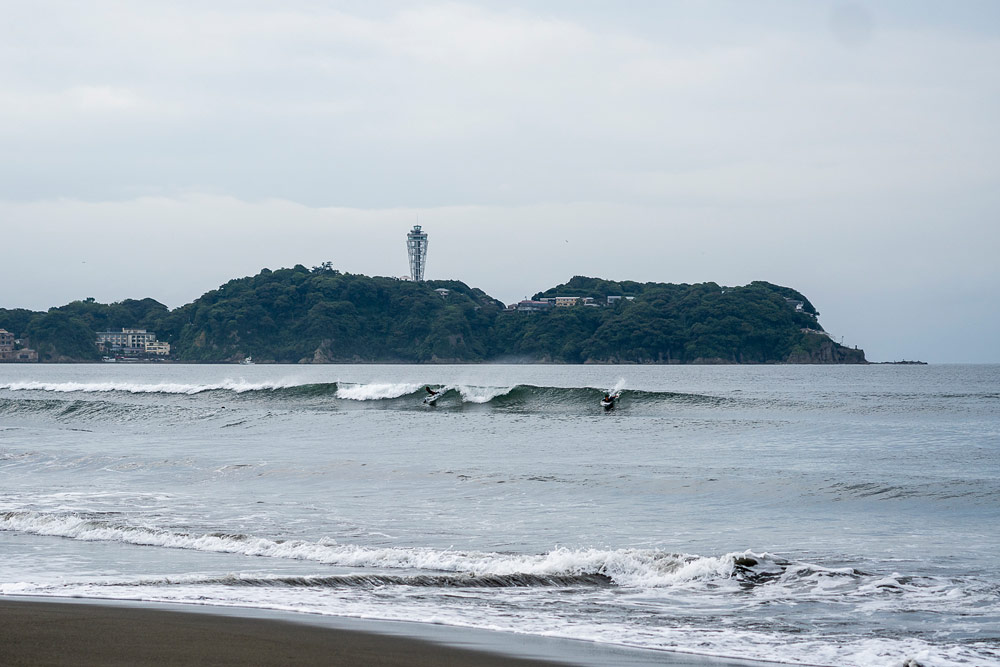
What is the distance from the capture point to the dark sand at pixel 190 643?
5680mm

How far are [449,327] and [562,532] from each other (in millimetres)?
137365

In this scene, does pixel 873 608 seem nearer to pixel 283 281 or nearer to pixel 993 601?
pixel 993 601

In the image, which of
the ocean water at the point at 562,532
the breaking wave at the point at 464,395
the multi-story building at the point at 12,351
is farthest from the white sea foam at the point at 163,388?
the multi-story building at the point at 12,351

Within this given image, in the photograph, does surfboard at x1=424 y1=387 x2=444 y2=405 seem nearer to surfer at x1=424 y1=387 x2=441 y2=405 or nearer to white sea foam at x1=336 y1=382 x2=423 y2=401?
surfer at x1=424 y1=387 x2=441 y2=405

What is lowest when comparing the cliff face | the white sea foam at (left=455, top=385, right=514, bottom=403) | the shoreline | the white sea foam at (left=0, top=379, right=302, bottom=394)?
the white sea foam at (left=0, top=379, right=302, bottom=394)

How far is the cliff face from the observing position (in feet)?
448

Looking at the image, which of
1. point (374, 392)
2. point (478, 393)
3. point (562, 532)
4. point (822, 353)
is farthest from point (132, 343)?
point (562, 532)

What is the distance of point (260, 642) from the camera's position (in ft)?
20.4

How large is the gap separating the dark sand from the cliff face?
13550 centimetres

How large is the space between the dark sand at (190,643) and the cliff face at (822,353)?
135502 millimetres

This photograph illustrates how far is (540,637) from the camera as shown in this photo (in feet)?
22.4

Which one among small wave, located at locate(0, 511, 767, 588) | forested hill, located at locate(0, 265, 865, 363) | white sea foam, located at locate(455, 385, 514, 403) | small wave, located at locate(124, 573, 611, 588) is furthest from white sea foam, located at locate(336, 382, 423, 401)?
forested hill, located at locate(0, 265, 865, 363)

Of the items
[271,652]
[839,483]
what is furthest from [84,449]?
[271,652]

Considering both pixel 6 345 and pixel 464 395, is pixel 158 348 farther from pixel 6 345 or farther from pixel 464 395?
pixel 464 395
